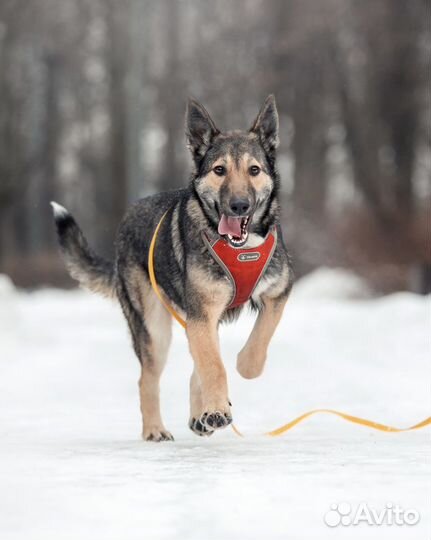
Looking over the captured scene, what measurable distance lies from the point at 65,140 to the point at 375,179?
1866 cm

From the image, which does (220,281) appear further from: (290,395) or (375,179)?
(375,179)

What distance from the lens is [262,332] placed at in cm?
651

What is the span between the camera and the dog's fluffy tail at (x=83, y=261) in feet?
25.4

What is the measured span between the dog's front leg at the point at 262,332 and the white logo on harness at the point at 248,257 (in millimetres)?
404

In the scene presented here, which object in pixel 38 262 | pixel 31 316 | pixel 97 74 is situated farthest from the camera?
pixel 97 74

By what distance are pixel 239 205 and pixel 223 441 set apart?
1466 millimetres

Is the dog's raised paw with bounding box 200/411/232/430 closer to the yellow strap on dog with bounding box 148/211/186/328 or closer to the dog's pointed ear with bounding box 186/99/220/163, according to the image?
the yellow strap on dog with bounding box 148/211/186/328

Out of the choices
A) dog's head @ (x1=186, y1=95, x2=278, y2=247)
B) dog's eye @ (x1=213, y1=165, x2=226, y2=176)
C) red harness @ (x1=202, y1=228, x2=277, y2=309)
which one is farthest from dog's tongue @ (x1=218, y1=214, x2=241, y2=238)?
dog's eye @ (x1=213, y1=165, x2=226, y2=176)

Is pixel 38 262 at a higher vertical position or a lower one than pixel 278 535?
lower

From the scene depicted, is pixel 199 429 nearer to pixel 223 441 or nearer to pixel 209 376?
pixel 223 441

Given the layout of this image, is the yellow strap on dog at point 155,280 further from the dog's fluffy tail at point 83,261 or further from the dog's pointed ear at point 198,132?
the dog's fluffy tail at point 83,261

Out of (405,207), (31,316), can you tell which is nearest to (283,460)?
(31,316)

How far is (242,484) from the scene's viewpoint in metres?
4.49

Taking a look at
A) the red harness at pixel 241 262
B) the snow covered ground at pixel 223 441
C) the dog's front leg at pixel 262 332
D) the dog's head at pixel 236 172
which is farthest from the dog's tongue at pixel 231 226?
the snow covered ground at pixel 223 441
